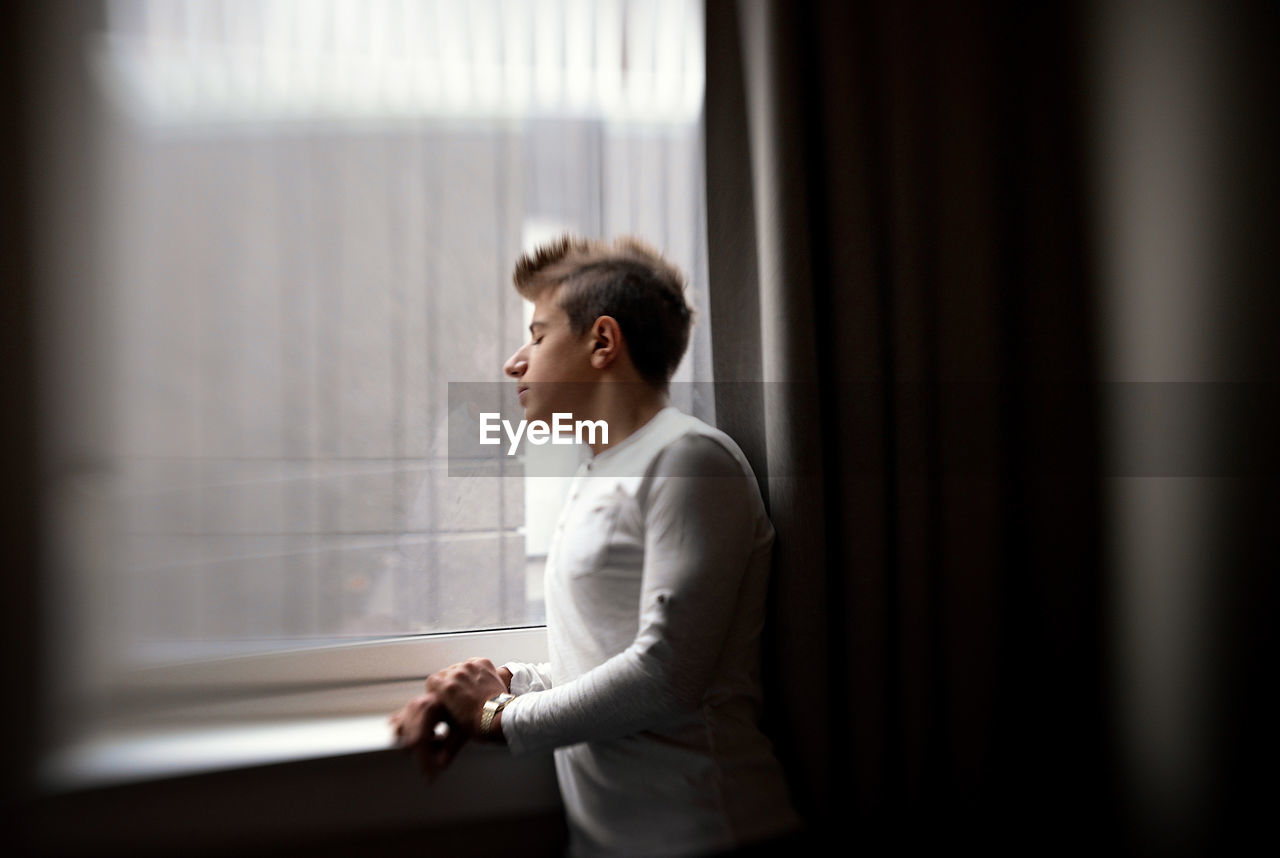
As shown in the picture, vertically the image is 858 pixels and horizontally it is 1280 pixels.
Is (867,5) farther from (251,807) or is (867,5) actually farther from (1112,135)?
(251,807)

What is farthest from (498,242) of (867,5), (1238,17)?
(1238,17)

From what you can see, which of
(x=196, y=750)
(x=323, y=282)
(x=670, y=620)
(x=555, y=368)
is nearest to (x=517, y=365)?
(x=555, y=368)

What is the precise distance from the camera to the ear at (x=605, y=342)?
1.02m

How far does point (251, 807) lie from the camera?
40.3 inches

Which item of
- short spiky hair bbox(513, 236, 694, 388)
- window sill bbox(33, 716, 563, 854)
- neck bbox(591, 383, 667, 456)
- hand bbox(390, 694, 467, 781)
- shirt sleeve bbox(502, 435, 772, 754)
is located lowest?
window sill bbox(33, 716, 563, 854)

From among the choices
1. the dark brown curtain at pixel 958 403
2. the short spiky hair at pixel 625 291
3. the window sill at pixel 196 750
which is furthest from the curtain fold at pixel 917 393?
the window sill at pixel 196 750

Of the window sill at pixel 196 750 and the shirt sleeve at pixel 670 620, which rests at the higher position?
the shirt sleeve at pixel 670 620

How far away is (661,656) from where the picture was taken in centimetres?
88

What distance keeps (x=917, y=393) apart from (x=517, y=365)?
0.54 m

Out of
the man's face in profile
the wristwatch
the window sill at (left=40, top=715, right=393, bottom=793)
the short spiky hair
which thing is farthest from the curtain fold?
the window sill at (left=40, top=715, right=393, bottom=793)

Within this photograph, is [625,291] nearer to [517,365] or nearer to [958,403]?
[517,365]

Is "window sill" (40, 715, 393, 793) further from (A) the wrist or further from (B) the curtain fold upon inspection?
(B) the curtain fold

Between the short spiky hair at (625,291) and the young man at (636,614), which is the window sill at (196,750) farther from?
the short spiky hair at (625,291)

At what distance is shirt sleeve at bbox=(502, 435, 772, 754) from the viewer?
0.88 m
